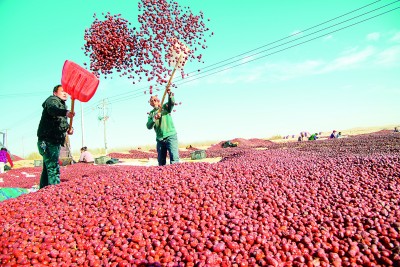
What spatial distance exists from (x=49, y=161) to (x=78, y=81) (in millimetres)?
1255

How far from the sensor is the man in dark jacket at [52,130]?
3961mm

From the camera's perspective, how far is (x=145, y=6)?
17.1 feet

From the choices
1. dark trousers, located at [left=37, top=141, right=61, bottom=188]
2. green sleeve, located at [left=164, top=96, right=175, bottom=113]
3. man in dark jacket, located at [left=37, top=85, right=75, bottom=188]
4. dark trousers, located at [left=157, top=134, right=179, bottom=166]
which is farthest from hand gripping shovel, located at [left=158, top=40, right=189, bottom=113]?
dark trousers, located at [left=37, top=141, right=61, bottom=188]

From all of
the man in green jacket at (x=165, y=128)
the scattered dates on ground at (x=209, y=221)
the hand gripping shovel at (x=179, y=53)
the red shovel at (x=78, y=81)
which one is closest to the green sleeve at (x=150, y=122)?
the man in green jacket at (x=165, y=128)

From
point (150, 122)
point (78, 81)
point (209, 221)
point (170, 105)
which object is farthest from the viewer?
point (150, 122)

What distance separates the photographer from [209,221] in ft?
8.41

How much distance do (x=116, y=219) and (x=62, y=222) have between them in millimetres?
538

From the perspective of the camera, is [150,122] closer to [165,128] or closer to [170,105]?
[165,128]

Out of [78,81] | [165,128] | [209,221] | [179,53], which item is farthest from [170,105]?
[209,221]

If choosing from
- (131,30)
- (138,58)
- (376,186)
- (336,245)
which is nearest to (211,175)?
(336,245)

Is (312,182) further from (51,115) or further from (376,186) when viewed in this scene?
(51,115)

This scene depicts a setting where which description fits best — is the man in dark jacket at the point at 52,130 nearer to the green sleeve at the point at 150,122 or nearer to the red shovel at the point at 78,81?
the red shovel at the point at 78,81

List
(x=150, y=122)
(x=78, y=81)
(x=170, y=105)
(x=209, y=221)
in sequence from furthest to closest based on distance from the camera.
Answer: (x=150, y=122), (x=170, y=105), (x=78, y=81), (x=209, y=221)

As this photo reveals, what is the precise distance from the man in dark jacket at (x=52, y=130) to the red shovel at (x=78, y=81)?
15 centimetres
